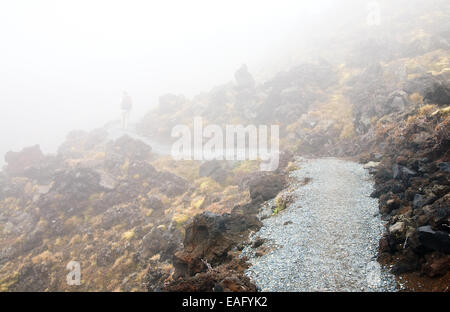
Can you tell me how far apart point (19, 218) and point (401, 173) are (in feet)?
96.7

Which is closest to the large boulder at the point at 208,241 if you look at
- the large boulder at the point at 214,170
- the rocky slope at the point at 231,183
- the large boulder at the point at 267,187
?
the rocky slope at the point at 231,183

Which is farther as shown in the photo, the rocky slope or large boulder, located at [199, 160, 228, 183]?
large boulder, located at [199, 160, 228, 183]

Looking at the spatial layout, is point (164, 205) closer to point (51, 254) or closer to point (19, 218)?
point (51, 254)

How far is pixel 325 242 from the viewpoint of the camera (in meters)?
9.80

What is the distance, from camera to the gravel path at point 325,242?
7.86m

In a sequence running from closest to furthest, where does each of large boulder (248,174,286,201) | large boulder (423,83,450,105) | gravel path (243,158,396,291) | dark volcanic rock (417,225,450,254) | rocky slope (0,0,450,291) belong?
dark volcanic rock (417,225,450,254)
gravel path (243,158,396,291)
rocky slope (0,0,450,291)
large boulder (423,83,450,105)
large boulder (248,174,286,201)

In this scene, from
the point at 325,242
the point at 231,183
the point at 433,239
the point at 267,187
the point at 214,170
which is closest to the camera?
the point at 433,239

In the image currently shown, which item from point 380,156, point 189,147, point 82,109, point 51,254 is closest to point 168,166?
point 189,147

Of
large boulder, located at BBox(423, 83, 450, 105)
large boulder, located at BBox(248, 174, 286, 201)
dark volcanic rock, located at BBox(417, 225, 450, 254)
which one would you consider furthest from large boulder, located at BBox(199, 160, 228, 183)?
dark volcanic rock, located at BBox(417, 225, 450, 254)

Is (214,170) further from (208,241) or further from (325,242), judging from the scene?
(325,242)

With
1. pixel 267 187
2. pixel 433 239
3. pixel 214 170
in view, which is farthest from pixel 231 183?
→ pixel 433 239

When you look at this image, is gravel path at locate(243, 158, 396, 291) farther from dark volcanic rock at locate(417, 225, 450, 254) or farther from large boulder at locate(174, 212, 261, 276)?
dark volcanic rock at locate(417, 225, 450, 254)

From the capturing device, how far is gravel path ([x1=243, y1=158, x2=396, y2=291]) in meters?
7.86

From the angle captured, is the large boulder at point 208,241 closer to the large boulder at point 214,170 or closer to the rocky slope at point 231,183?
the rocky slope at point 231,183
